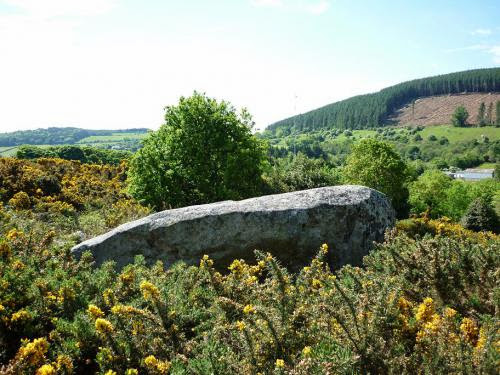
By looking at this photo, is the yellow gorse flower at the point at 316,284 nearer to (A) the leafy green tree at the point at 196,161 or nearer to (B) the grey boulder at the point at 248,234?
(B) the grey boulder at the point at 248,234

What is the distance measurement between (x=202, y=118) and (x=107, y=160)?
1285 inches

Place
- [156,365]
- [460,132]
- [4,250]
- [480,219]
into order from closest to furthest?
1. [156,365]
2. [4,250]
3. [480,219]
4. [460,132]

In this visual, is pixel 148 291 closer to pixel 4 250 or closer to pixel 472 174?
pixel 4 250

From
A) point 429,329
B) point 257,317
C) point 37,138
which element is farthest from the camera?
point 37,138

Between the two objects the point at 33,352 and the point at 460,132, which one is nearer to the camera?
the point at 33,352

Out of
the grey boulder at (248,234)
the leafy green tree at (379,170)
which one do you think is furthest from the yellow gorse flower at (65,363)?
the leafy green tree at (379,170)

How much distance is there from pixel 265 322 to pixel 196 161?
13673 millimetres

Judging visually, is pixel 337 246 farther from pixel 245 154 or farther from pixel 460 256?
pixel 245 154

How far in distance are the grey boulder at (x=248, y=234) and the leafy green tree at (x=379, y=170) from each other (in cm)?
2960

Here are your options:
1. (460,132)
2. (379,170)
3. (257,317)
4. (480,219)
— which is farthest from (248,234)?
(460,132)

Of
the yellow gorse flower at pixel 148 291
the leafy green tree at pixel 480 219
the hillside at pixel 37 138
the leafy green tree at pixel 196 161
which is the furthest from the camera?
the hillside at pixel 37 138

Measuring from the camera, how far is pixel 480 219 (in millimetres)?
33062

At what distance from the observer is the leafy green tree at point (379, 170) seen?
38.6 metres

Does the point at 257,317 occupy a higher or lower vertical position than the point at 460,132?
higher
